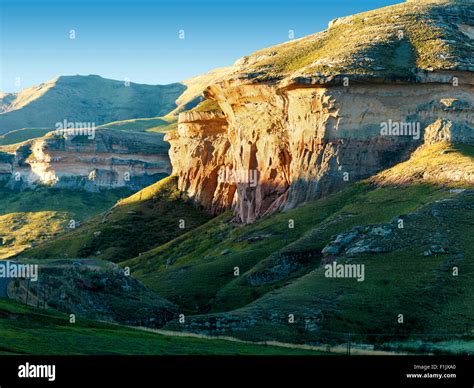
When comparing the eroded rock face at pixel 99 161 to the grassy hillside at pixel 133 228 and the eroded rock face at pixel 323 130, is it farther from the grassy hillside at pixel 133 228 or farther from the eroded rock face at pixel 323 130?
the eroded rock face at pixel 323 130

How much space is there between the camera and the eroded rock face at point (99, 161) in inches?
7424

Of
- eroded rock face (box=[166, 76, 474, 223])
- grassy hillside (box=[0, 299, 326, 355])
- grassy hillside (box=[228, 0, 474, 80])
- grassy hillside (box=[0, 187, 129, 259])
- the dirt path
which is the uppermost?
grassy hillside (box=[228, 0, 474, 80])

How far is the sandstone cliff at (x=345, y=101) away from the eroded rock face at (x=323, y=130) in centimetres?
10

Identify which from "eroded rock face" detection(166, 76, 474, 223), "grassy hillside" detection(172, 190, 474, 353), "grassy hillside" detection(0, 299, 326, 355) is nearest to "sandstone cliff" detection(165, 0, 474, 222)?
"eroded rock face" detection(166, 76, 474, 223)

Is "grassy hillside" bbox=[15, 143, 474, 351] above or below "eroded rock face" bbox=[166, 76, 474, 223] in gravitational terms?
below

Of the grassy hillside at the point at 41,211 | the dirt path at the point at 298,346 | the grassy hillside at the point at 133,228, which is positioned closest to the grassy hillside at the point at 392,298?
the dirt path at the point at 298,346

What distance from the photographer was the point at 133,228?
12644cm

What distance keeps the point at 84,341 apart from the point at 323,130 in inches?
2355

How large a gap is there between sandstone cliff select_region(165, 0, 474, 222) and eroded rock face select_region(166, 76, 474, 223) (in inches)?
3.8

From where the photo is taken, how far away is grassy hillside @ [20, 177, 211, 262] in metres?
121

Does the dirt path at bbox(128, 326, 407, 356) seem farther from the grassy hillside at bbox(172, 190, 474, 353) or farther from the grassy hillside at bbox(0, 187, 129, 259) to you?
the grassy hillside at bbox(0, 187, 129, 259)

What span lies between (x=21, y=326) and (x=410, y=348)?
18.2 meters

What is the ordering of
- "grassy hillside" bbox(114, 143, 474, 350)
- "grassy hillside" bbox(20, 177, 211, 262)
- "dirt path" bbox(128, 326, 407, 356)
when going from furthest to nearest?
Answer: "grassy hillside" bbox(20, 177, 211, 262) → "grassy hillside" bbox(114, 143, 474, 350) → "dirt path" bbox(128, 326, 407, 356)
